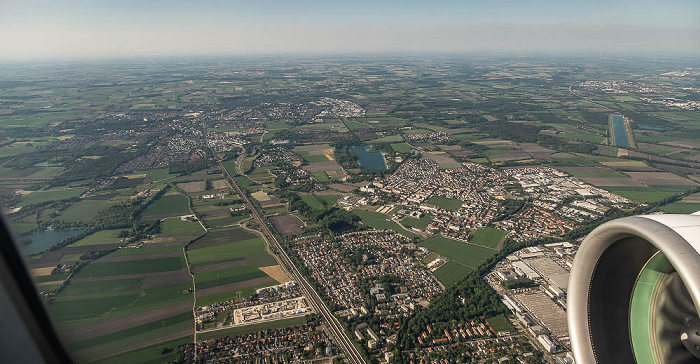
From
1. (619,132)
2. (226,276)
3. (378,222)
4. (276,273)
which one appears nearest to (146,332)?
(226,276)

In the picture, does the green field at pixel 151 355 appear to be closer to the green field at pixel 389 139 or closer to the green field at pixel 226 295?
the green field at pixel 226 295

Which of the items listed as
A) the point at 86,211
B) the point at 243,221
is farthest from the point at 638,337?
the point at 86,211

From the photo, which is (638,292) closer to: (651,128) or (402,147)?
(402,147)

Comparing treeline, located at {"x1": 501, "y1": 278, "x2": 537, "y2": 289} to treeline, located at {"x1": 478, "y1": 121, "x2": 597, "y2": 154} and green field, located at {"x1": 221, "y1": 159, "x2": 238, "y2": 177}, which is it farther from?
treeline, located at {"x1": 478, "y1": 121, "x2": 597, "y2": 154}

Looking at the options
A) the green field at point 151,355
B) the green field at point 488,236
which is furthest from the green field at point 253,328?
the green field at point 488,236

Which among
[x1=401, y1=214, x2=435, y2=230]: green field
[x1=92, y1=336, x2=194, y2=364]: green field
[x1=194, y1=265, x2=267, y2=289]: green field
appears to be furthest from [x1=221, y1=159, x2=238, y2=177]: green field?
[x1=92, y1=336, x2=194, y2=364]: green field
